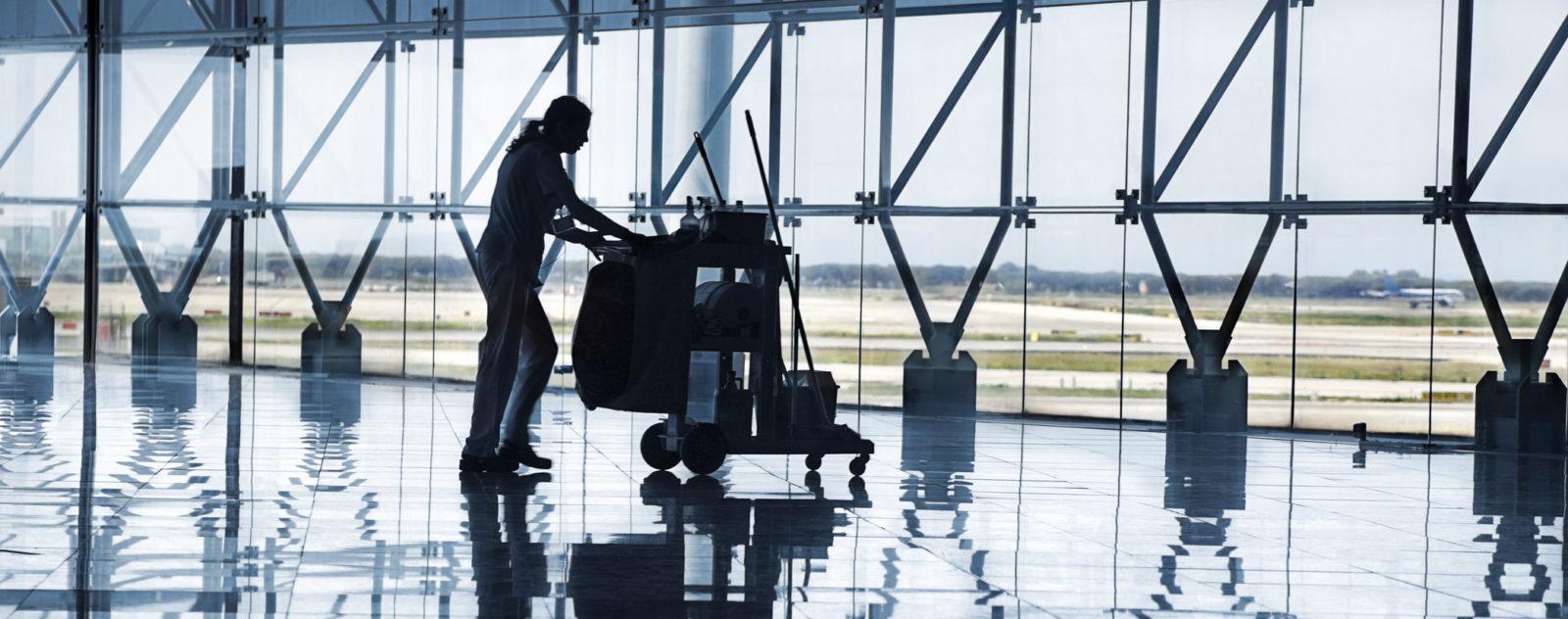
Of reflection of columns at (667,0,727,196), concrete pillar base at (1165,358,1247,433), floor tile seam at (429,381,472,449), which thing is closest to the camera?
floor tile seam at (429,381,472,449)

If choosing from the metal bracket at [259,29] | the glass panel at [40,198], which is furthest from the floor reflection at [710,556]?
the glass panel at [40,198]

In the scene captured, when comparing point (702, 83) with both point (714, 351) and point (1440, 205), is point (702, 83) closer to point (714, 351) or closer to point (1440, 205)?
point (1440, 205)

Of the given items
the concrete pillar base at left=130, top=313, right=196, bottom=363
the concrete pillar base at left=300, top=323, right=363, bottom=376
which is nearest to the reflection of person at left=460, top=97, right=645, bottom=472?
the concrete pillar base at left=300, top=323, right=363, bottom=376

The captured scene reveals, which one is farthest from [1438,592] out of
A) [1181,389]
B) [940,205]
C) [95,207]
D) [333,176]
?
[95,207]

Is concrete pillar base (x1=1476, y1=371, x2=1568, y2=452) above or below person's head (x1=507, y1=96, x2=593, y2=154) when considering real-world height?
below

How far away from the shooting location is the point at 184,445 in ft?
18.3

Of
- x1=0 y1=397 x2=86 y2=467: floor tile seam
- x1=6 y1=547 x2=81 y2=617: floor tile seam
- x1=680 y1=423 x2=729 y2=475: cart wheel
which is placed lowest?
x1=0 y1=397 x2=86 y2=467: floor tile seam

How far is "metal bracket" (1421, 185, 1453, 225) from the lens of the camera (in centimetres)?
736

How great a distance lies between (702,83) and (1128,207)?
250 centimetres

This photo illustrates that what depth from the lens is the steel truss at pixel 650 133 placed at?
7.83 meters

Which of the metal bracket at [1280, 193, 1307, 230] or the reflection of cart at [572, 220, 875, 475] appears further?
the metal bracket at [1280, 193, 1307, 230]

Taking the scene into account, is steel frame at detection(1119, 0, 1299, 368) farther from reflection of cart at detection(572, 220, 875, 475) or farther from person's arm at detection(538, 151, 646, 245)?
person's arm at detection(538, 151, 646, 245)

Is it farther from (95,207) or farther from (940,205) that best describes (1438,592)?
(95,207)

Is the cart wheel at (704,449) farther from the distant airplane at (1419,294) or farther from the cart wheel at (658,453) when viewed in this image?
the distant airplane at (1419,294)
